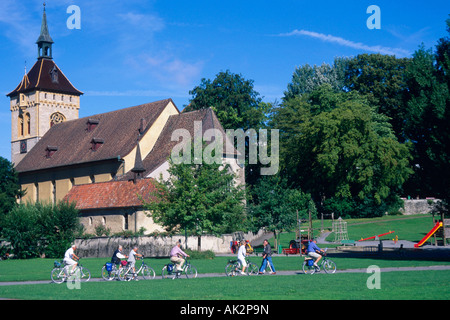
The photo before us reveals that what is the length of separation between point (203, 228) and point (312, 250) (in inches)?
735

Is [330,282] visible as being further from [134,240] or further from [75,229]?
[75,229]

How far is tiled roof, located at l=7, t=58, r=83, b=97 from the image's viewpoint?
86.3m

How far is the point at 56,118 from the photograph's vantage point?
289 feet

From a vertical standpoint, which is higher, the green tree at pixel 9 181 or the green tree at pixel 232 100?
the green tree at pixel 232 100

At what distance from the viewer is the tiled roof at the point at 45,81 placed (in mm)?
86312

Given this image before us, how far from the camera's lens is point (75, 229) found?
50.4 metres

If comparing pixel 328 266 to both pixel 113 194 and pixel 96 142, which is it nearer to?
pixel 113 194

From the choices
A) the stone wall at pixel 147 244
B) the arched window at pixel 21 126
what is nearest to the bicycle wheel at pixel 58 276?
the stone wall at pixel 147 244

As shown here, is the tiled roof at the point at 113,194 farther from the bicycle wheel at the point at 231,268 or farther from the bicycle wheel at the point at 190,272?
the bicycle wheel at the point at 231,268

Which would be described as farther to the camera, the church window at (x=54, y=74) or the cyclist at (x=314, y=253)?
the church window at (x=54, y=74)

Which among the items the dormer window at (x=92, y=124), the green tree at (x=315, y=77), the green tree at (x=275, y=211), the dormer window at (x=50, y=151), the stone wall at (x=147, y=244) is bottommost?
the stone wall at (x=147, y=244)

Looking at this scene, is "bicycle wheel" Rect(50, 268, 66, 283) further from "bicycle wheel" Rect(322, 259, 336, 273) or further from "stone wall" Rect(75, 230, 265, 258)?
"stone wall" Rect(75, 230, 265, 258)

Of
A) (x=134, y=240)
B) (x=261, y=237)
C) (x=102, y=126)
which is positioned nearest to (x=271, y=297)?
(x=134, y=240)

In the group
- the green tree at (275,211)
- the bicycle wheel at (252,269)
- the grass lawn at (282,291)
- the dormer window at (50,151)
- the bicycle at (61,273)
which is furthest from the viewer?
the dormer window at (50,151)
